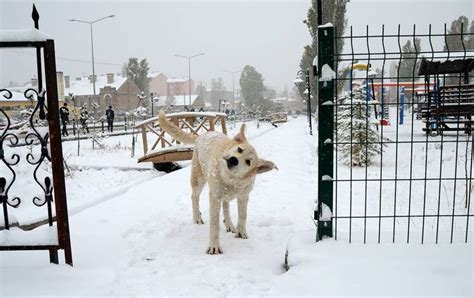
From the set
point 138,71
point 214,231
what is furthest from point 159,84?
point 214,231

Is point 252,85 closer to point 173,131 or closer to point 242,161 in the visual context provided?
point 173,131

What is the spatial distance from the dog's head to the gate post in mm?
615

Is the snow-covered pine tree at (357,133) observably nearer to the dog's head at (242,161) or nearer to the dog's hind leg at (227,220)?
the dog's hind leg at (227,220)

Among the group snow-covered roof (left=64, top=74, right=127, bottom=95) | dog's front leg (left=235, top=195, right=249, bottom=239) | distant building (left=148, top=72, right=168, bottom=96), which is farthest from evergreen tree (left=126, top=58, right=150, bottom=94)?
dog's front leg (left=235, top=195, right=249, bottom=239)

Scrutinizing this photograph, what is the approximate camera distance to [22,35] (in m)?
3.18

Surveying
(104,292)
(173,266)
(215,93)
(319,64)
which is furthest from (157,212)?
(215,93)

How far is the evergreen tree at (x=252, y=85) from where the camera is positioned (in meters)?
73.9

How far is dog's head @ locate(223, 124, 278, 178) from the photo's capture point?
156 inches

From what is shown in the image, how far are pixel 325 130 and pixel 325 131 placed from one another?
0.4 inches

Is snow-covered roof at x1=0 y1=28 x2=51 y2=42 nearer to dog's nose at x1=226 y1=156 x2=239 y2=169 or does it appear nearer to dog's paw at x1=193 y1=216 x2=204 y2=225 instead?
dog's nose at x1=226 y1=156 x2=239 y2=169

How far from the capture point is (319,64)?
3.76 metres

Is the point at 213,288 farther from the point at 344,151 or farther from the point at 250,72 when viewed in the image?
the point at 250,72

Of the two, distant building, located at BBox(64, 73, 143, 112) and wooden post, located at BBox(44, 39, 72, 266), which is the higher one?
distant building, located at BBox(64, 73, 143, 112)

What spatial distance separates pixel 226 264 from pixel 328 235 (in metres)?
1.13
